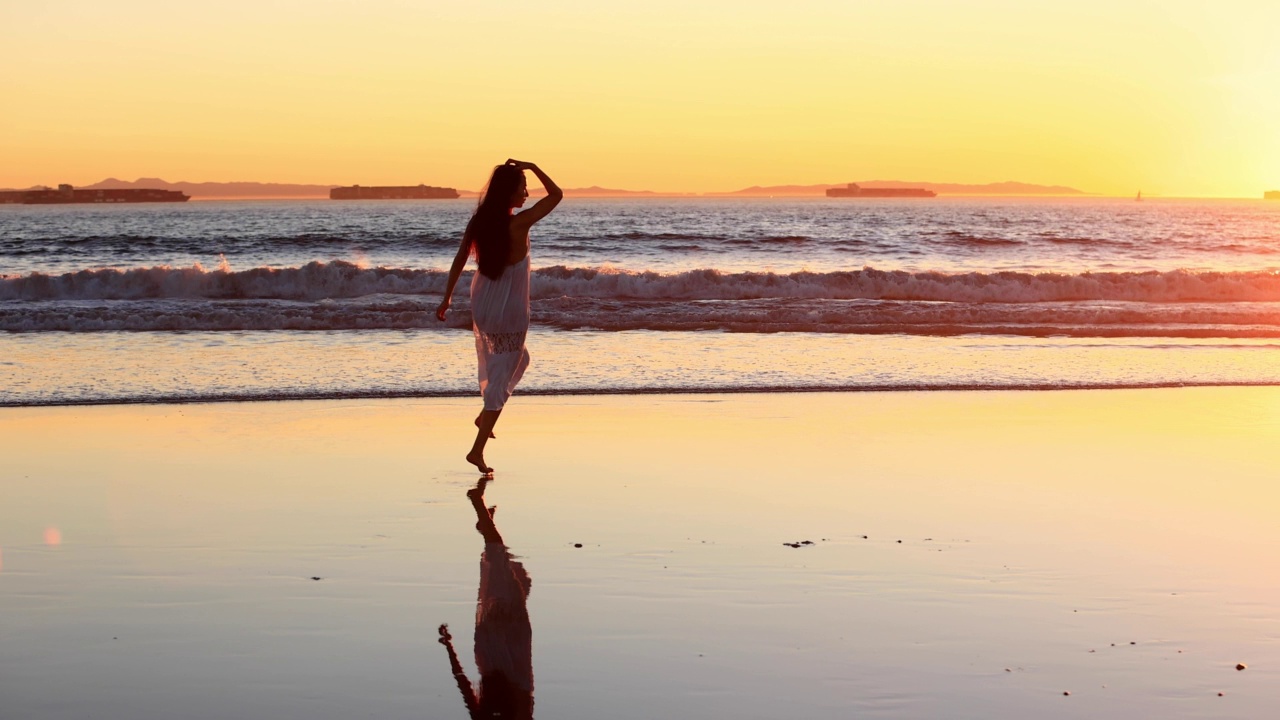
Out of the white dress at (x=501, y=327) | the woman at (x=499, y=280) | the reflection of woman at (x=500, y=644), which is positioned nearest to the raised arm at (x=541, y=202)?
the woman at (x=499, y=280)

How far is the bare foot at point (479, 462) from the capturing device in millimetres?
7516

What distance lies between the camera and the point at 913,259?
42.7 m

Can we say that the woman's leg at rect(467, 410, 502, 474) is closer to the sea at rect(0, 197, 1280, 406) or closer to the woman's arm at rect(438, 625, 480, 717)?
the woman's arm at rect(438, 625, 480, 717)

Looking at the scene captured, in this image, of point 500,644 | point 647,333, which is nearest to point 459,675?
point 500,644

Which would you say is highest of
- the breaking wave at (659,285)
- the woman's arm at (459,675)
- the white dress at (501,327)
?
the white dress at (501,327)

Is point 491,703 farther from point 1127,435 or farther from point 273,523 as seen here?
point 1127,435

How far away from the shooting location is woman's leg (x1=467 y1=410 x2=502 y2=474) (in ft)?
24.9

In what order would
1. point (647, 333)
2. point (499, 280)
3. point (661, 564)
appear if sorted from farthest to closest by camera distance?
point (647, 333) < point (499, 280) < point (661, 564)

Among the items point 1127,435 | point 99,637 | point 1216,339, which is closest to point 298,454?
point 99,637

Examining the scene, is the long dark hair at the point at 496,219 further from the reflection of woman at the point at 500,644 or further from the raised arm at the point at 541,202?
the reflection of woman at the point at 500,644

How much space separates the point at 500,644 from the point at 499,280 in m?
3.63

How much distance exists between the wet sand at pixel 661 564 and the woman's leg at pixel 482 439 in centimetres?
16

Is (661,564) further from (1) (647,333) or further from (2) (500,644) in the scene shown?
(1) (647,333)

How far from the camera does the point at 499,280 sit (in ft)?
25.3
